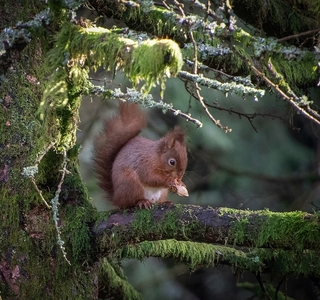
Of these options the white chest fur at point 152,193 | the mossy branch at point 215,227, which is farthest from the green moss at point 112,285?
the mossy branch at point 215,227

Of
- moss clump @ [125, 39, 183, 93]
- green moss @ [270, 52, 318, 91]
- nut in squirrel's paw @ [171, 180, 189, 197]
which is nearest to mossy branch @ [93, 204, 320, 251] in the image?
nut in squirrel's paw @ [171, 180, 189, 197]

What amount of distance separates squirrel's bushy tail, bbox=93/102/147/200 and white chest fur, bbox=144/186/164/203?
0.19 m

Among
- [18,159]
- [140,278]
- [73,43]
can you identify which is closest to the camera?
[73,43]

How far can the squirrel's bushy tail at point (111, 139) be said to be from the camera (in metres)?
3.41

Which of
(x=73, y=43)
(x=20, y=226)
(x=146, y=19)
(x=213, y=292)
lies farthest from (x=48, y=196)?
(x=213, y=292)

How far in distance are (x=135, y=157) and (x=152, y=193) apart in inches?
8.8

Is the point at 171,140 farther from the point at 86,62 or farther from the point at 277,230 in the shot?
the point at 86,62

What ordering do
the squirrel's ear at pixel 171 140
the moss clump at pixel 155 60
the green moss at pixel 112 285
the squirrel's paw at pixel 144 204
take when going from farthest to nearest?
the green moss at pixel 112 285 < the squirrel's ear at pixel 171 140 < the squirrel's paw at pixel 144 204 < the moss clump at pixel 155 60

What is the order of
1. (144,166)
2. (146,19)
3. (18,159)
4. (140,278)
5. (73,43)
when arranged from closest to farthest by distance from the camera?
(73,43) → (18,159) → (146,19) → (144,166) → (140,278)

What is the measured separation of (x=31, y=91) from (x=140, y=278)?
→ 7.61 ft

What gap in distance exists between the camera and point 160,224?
8.71 feet

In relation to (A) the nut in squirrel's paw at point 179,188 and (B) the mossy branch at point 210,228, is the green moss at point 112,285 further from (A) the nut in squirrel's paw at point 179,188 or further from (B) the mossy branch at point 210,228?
(B) the mossy branch at point 210,228

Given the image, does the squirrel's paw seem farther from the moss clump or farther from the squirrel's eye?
the moss clump

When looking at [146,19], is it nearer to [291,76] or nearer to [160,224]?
[291,76]
